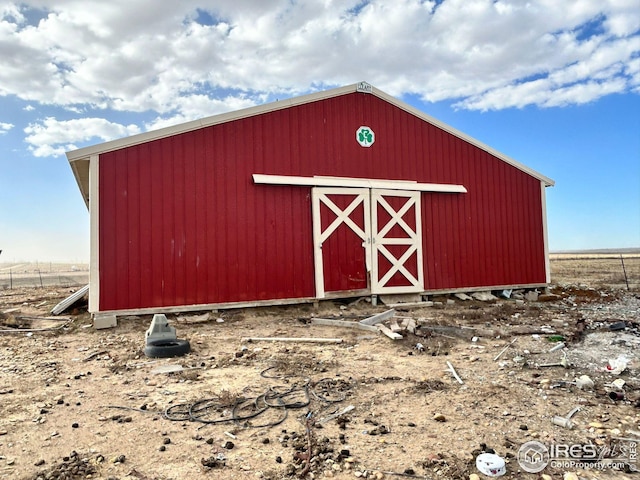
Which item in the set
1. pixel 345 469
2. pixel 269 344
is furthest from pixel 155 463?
pixel 269 344

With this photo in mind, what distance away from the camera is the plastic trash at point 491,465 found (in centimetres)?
250

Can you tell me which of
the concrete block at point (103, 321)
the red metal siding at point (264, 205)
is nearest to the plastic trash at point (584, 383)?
the red metal siding at point (264, 205)

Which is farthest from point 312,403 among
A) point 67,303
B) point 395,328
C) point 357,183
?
point 67,303

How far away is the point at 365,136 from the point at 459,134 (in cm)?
253

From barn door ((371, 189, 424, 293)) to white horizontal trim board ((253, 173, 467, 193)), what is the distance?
0.14 metres

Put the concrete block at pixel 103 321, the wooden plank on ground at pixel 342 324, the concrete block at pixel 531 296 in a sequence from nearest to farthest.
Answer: the wooden plank on ground at pixel 342 324 < the concrete block at pixel 103 321 < the concrete block at pixel 531 296

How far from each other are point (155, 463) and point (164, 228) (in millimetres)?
5530

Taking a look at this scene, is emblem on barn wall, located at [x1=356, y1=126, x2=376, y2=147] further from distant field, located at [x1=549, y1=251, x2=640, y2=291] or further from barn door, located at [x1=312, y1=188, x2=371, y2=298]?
distant field, located at [x1=549, y1=251, x2=640, y2=291]

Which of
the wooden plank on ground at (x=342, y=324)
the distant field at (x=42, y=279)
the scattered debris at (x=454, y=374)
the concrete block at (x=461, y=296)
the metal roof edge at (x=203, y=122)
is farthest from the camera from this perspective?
the distant field at (x=42, y=279)

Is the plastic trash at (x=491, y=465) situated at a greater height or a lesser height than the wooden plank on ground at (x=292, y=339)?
lesser

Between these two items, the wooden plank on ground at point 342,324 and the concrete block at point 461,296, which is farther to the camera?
the concrete block at point 461,296

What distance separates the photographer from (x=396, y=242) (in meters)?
9.49

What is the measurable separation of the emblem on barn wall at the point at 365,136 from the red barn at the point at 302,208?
0.10 feet

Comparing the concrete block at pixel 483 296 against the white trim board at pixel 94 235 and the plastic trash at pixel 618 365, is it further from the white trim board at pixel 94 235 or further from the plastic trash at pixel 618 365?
the white trim board at pixel 94 235
